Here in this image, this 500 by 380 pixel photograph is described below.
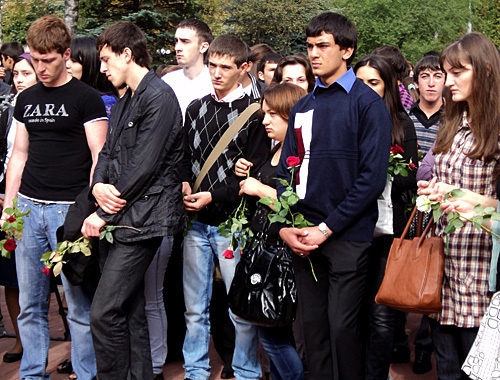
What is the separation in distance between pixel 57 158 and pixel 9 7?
31.4m

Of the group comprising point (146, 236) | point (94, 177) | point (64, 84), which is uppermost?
point (64, 84)

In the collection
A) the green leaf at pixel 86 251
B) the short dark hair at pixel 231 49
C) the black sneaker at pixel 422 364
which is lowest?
the black sneaker at pixel 422 364

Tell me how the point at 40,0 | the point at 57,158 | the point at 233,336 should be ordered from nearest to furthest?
the point at 57,158 → the point at 233,336 → the point at 40,0

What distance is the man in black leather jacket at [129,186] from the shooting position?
14.1ft

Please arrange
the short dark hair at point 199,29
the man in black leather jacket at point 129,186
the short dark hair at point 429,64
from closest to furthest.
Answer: the man in black leather jacket at point 129,186
the short dark hair at point 429,64
the short dark hair at point 199,29

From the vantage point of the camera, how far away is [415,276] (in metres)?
3.63

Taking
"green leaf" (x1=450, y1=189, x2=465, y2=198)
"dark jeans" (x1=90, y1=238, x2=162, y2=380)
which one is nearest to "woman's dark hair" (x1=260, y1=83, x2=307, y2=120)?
"dark jeans" (x1=90, y1=238, x2=162, y2=380)

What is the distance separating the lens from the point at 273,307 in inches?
170

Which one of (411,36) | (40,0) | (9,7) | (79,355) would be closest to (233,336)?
(79,355)

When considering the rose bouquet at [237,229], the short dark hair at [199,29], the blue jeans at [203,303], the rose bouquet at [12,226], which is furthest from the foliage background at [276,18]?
the rose bouquet at [237,229]

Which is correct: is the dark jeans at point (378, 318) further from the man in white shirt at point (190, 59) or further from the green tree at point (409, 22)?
the green tree at point (409, 22)

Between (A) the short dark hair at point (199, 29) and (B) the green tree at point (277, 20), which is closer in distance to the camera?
(A) the short dark hair at point (199, 29)

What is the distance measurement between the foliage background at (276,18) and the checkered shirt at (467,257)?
23079 millimetres

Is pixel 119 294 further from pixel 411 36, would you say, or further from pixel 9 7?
pixel 411 36
